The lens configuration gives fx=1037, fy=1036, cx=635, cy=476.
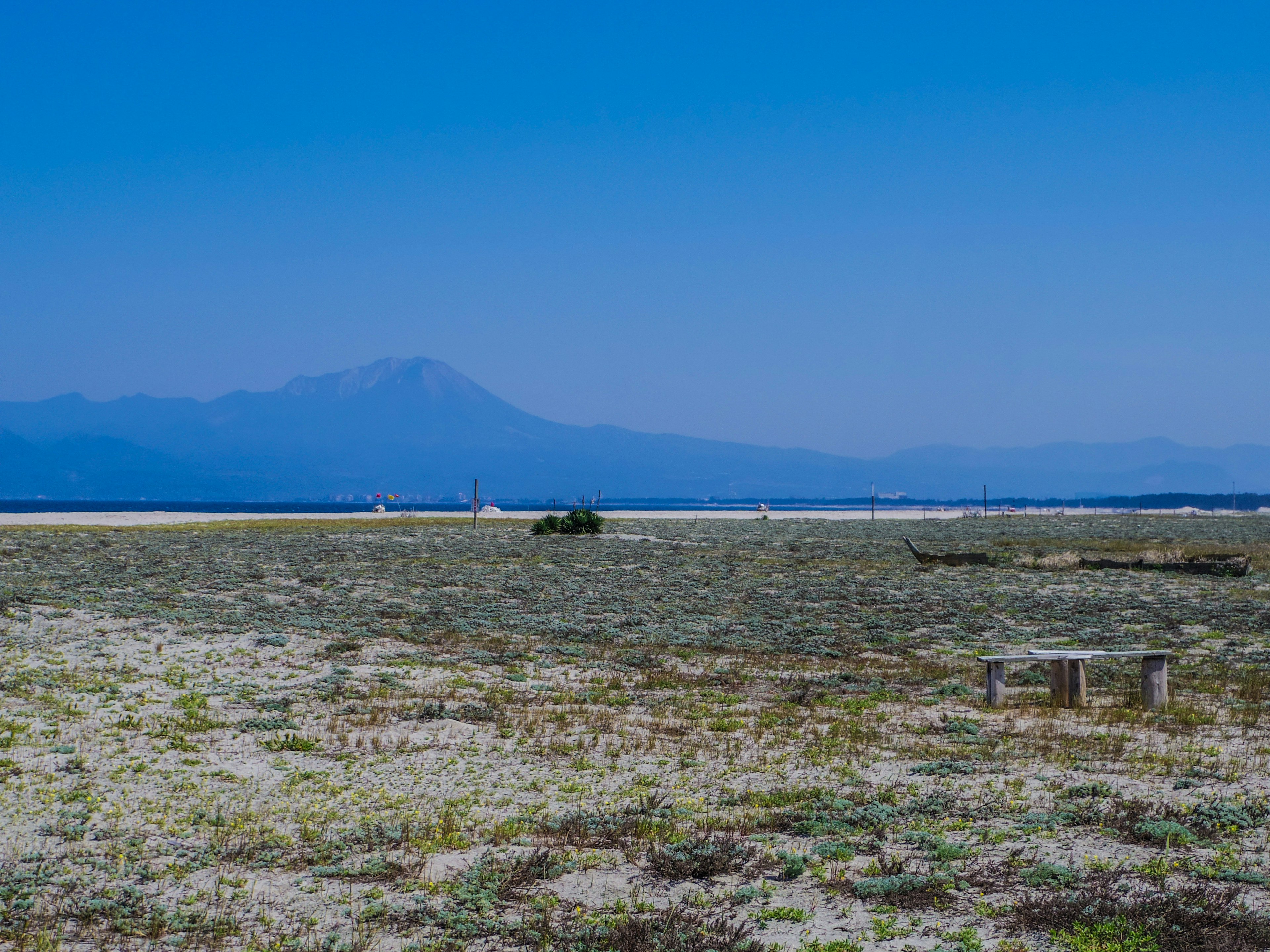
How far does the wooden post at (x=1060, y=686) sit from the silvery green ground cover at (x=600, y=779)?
0.81ft

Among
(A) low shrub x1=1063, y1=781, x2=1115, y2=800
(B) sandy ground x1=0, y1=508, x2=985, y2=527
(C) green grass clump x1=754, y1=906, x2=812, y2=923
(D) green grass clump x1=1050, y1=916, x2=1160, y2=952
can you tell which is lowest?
(C) green grass clump x1=754, y1=906, x2=812, y2=923

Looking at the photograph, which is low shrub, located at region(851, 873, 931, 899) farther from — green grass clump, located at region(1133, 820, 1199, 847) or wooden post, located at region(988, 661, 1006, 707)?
wooden post, located at region(988, 661, 1006, 707)

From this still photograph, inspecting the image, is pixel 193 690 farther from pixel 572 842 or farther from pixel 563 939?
pixel 563 939

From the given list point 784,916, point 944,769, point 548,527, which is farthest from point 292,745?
point 548,527

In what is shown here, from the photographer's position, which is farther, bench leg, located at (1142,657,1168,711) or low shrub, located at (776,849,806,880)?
bench leg, located at (1142,657,1168,711)

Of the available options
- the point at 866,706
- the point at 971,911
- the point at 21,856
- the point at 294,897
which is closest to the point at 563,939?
the point at 294,897

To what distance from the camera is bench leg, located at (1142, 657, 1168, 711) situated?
1423 centimetres

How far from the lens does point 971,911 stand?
7172 mm

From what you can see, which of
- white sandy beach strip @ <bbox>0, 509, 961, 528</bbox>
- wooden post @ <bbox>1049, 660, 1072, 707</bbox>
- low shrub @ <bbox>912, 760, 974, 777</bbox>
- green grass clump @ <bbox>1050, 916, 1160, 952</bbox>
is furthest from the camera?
white sandy beach strip @ <bbox>0, 509, 961, 528</bbox>

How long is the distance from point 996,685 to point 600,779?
6785 millimetres

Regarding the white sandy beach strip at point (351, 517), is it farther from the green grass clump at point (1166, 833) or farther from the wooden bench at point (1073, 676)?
the green grass clump at point (1166, 833)

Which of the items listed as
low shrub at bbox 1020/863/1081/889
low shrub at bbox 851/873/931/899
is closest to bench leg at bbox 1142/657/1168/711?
low shrub at bbox 1020/863/1081/889

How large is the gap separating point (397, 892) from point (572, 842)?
1654 mm

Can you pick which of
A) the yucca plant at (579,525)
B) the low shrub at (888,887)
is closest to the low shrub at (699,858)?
the low shrub at (888,887)
